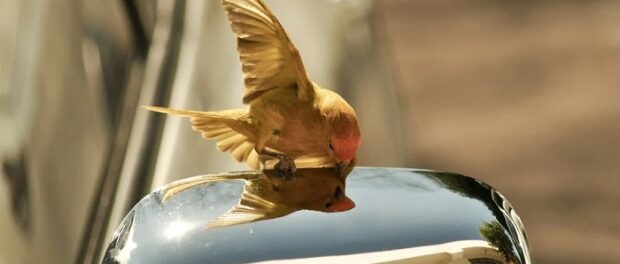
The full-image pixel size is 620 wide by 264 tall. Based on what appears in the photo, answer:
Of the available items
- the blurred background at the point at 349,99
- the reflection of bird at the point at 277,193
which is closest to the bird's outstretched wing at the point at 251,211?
the reflection of bird at the point at 277,193

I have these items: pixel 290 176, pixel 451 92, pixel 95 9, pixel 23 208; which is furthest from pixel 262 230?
pixel 451 92

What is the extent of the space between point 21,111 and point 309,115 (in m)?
0.17

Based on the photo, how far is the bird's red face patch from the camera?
328 mm

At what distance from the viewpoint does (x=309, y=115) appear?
0.33 metres

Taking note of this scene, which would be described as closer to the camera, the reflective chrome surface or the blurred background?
the reflective chrome surface

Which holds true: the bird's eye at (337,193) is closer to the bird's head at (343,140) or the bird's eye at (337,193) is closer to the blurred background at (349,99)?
the bird's head at (343,140)

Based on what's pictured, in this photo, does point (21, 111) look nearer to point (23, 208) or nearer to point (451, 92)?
point (23, 208)

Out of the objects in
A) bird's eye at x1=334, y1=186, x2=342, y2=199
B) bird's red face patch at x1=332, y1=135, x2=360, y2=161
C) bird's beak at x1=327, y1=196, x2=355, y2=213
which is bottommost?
bird's beak at x1=327, y1=196, x2=355, y2=213

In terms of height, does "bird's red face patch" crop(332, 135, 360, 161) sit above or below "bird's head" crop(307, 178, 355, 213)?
above

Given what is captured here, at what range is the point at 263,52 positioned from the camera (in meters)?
0.32

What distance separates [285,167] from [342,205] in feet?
0.13

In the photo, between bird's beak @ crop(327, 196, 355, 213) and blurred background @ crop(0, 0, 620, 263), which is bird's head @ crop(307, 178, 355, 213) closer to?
bird's beak @ crop(327, 196, 355, 213)

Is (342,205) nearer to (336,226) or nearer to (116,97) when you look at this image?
(336,226)

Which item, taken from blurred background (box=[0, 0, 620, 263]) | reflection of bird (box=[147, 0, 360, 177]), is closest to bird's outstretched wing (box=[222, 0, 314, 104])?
reflection of bird (box=[147, 0, 360, 177])
